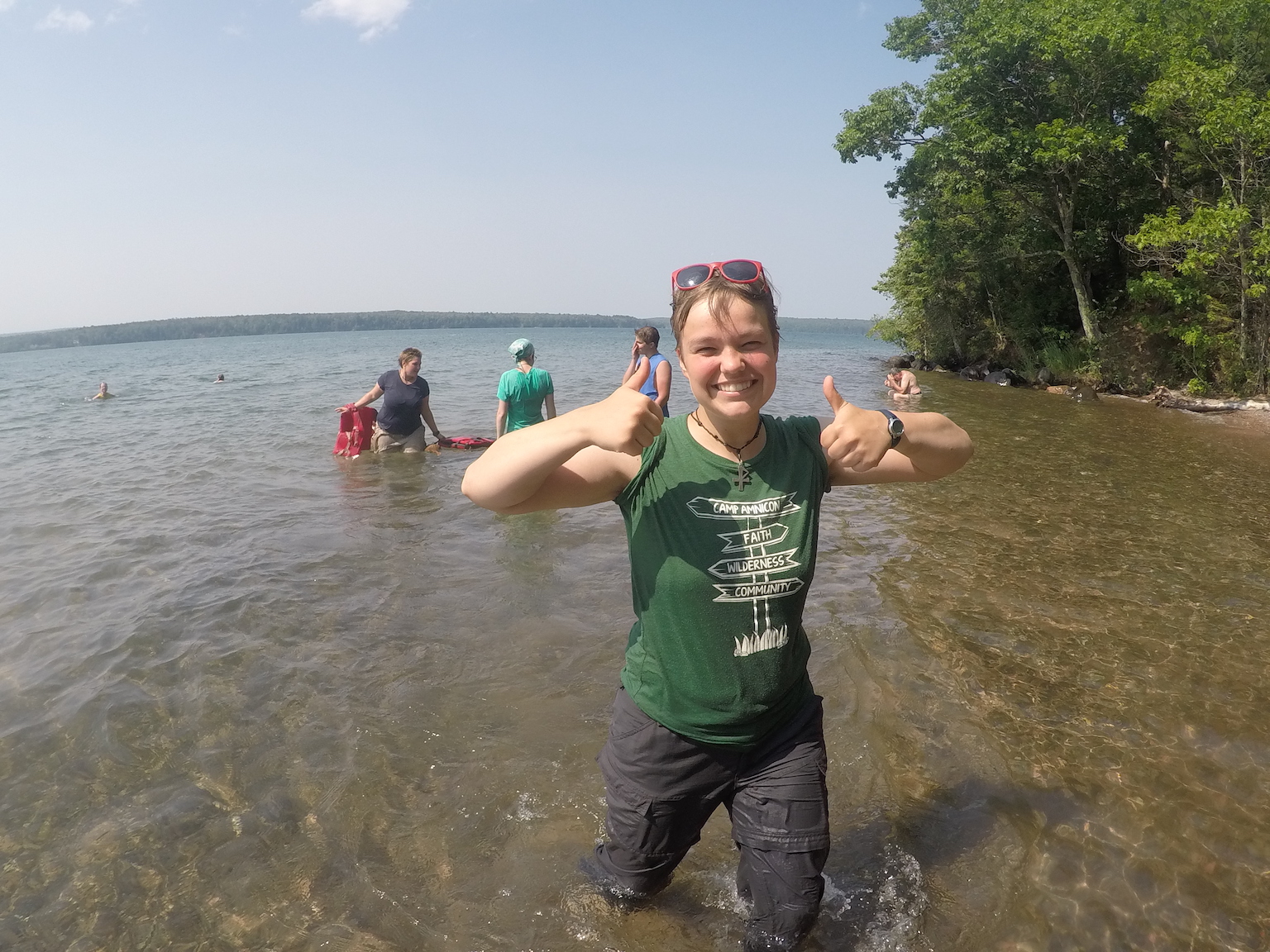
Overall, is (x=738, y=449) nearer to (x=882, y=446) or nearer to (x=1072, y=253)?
(x=882, y=446)

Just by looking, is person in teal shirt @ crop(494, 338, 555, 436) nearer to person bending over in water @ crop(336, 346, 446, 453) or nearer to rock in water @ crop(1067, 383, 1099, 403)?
person bending over in water @ crop(336, 346, 446, 453)

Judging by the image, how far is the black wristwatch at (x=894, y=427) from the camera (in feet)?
7.70

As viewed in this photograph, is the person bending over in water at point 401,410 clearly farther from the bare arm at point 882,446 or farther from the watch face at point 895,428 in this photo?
the watch face at point 895,428

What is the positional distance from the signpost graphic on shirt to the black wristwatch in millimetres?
368

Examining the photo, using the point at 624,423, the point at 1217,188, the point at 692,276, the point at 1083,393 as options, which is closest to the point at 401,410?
the point at 692,276

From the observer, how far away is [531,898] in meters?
3.33

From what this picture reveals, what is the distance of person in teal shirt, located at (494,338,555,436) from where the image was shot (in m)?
9.91

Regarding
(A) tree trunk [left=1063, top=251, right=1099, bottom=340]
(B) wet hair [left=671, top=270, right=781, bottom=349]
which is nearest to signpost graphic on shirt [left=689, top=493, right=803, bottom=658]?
(B) wet hair [left=671, top=270, right=781, bottom=349]

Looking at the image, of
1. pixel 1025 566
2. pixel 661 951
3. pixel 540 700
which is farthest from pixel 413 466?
pixel 661 951

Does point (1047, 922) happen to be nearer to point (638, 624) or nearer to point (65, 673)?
point (638, 624)

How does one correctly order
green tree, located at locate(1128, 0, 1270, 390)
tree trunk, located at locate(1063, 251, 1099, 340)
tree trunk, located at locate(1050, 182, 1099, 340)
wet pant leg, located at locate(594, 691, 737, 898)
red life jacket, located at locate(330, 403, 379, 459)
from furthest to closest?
tree trunk, located at locate(1063, 251, 1099, 340)
tree trunk, located at locate(1050, 182, 1099, 340)
green tree, located at locate(1128, 0, 1270, 390)
red life jacket, located at locate(330, 403, 379, 459)
wet pant leg, located at locate(594, 691, 737, 898)

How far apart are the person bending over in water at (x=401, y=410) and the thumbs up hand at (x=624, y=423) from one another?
11.3 m

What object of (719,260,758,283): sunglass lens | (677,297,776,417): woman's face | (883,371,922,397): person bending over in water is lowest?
(883,371,922,397): person bending over in water

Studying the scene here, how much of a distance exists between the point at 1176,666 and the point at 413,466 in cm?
1038
